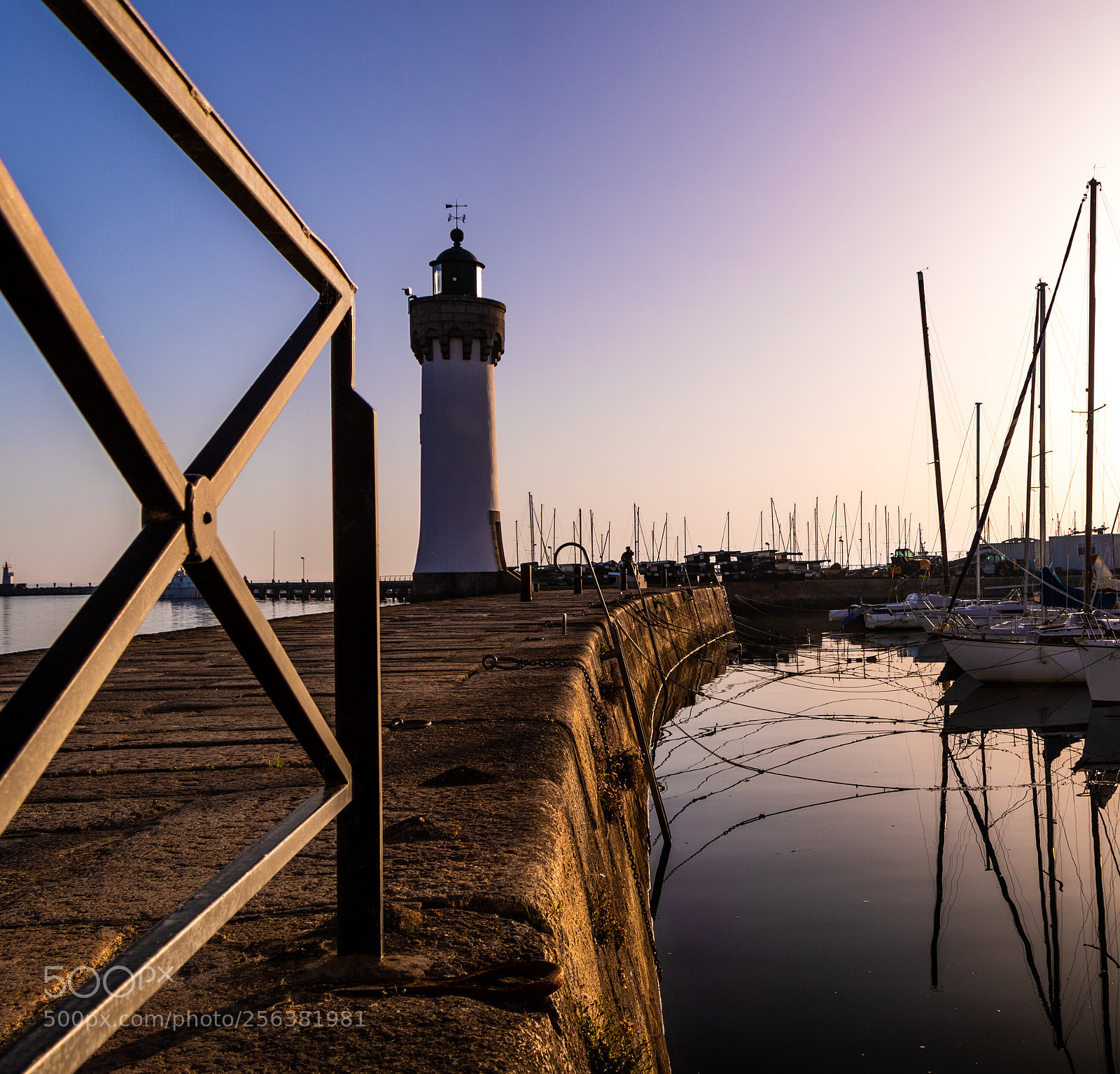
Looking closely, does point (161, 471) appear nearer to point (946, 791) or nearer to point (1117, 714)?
point (946, 791)

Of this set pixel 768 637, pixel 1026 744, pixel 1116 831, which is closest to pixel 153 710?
pixel 1116 831

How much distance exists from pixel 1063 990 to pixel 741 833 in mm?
3469

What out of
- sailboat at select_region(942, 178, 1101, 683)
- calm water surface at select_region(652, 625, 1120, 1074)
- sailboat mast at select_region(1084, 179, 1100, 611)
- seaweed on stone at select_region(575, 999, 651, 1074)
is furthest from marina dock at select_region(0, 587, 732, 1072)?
sailboat mast at select_region(1084, 179, 1100, 611)

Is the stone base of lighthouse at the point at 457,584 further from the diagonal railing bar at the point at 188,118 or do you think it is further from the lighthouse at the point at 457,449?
the diagonal railing bar at the point at 188,118

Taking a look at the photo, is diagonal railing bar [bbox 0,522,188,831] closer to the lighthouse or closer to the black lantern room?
the lighthouse

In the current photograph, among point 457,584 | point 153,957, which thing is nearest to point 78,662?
point 153,957

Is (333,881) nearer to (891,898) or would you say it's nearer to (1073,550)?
(891,898)

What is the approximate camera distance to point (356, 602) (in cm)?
177

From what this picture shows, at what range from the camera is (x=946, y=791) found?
433 inches

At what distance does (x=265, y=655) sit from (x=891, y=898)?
299 inches

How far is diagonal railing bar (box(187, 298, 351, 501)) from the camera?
48.3 inches

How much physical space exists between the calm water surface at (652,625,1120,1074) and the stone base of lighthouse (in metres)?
12.0

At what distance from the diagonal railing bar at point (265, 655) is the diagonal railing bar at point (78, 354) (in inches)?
5.4

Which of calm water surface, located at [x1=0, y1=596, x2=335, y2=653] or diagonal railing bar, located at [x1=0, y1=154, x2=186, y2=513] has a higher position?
diagonal railing bar, located at [x1=0, y1=154, x2=186, y2=513]
